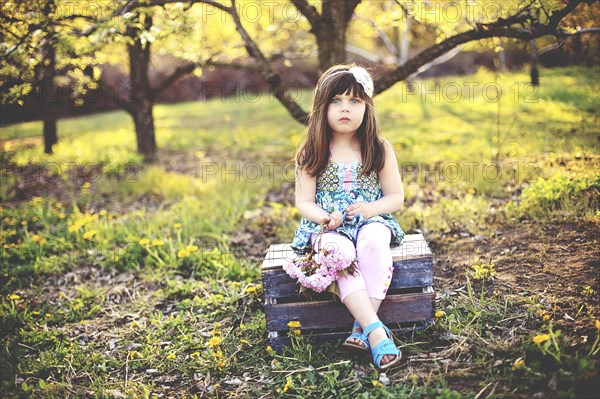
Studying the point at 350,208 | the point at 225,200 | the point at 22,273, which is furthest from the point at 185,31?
the point at 350,208

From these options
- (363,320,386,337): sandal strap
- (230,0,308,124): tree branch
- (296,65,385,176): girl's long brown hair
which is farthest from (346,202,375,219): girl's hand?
(230,0,308,124): tree branch

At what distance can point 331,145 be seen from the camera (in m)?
2.89

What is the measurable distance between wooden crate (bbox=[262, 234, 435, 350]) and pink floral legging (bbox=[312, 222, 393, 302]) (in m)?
0.11

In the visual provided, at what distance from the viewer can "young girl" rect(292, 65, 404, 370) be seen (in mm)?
2422

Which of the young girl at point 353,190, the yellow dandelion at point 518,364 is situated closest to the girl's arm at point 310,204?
the young girl at point 353,190

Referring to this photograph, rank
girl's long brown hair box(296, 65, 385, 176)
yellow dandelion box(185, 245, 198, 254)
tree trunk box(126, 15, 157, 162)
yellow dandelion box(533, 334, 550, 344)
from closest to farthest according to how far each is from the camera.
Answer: yellow dandelion box(533, 334, 550, 344), girl's long brown hair box(296, 65, 385, 176), yellow dandelion box(185, 245, 198, 254), tree trunk box(126, 15, 157, 162)

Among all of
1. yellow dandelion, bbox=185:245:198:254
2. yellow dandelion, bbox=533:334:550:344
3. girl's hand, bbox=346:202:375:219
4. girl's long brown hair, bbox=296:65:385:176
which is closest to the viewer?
yellow dandelion, bbox=533:334:550:344

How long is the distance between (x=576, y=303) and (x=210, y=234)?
2784 mm

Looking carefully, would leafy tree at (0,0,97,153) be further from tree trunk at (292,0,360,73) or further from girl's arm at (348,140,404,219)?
girl's arm at (348,140,404,219)

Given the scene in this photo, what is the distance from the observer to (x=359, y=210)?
2.66 meters

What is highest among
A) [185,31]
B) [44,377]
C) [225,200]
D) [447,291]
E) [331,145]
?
[185,31]

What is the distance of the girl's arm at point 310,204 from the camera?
2.59 m

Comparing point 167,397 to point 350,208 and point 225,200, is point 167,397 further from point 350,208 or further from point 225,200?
point 225,200

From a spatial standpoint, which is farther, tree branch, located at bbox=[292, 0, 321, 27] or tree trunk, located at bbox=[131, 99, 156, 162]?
tree trunk, located at bbox=[131, 99, 156, 162]
